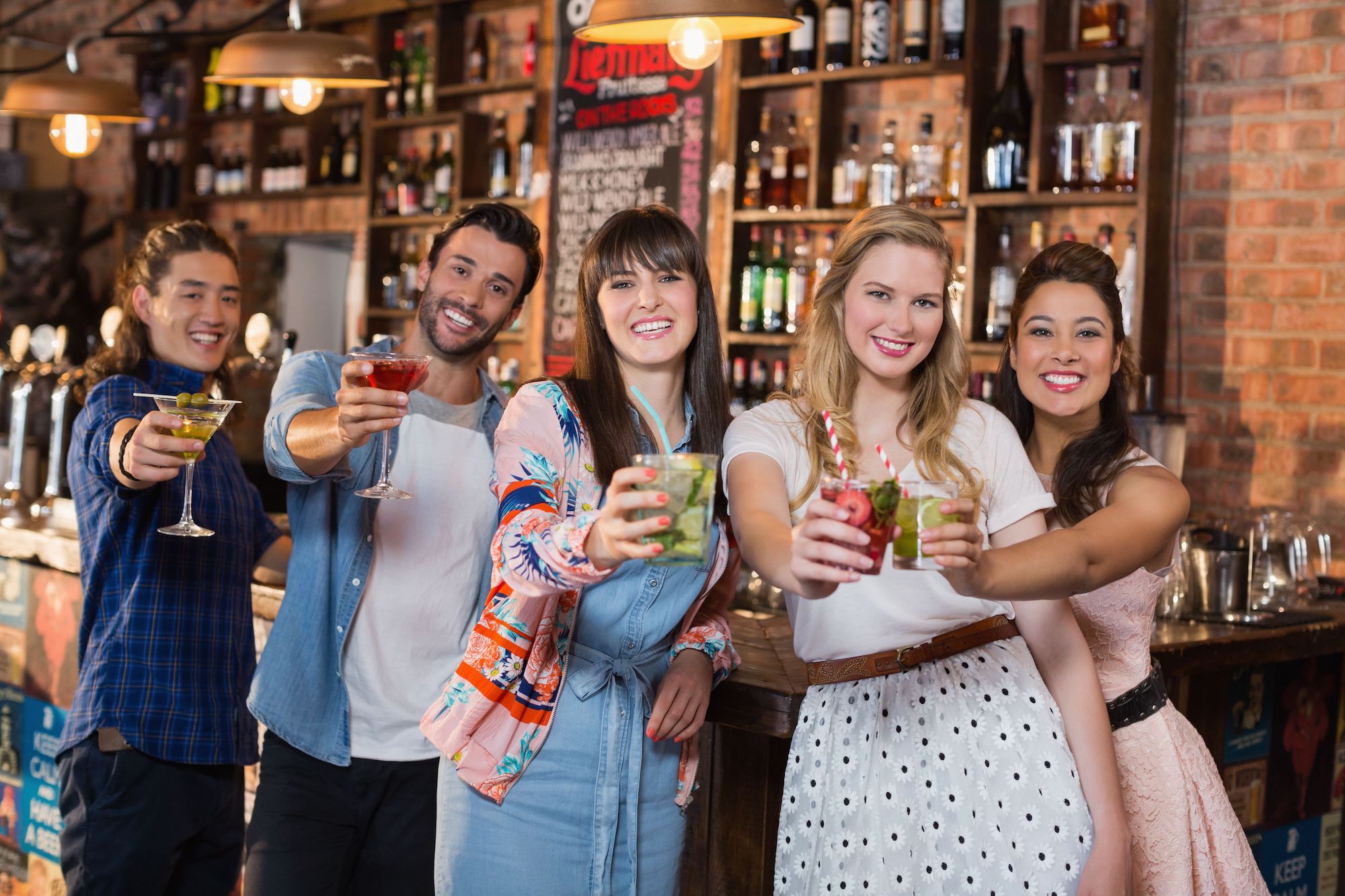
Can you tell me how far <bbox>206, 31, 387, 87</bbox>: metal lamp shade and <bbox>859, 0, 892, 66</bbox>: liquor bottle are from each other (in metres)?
1.79

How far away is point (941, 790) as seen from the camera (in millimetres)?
1672

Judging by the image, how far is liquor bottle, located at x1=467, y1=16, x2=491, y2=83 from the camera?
547 cm

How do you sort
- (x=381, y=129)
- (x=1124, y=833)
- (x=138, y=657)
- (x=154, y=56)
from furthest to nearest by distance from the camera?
1. (x=154, y=56)
2. (x=381, y=129)
3. (x=138, y=657)
4. (x=1124, y=833)

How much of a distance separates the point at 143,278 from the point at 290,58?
663 mm

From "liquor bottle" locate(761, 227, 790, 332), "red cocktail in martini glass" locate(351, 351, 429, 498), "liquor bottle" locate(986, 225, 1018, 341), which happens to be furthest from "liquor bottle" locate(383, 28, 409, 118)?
"red cocktail in martini glass" locate(351, 351, 429, 498)

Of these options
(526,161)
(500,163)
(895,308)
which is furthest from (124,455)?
(500,163)

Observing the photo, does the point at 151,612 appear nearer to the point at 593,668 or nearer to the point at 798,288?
the point at 593,668

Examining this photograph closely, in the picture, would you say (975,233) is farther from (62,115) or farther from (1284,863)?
(62,115)

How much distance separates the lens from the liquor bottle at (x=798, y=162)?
4.48m

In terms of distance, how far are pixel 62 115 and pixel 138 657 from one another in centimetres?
160

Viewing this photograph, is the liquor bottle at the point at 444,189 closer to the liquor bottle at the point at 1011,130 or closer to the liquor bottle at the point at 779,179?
the liquor bottle at the point at 779,179

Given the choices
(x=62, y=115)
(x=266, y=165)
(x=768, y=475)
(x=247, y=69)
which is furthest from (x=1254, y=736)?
(x=266, y=165)

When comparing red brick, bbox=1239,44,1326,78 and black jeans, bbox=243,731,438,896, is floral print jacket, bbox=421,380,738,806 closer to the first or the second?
black jeans, bbox=243,731,438,896

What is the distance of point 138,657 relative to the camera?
239cm
